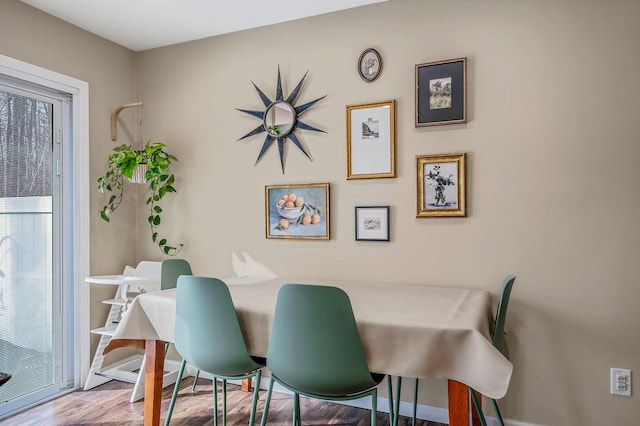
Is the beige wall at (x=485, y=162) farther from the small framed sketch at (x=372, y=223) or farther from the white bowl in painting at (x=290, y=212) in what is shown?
the white bowl in painting at (x=290, y=212)

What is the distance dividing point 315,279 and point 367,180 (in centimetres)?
73

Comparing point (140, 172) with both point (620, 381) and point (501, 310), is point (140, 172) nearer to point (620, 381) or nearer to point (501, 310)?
point (501, 310)

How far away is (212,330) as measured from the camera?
1.97 meters

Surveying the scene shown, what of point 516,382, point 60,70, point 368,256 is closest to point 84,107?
point 60,70

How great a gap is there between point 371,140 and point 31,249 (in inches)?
89.9

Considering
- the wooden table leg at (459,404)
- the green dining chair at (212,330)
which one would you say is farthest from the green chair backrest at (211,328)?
the wooden table leg at (459,404)

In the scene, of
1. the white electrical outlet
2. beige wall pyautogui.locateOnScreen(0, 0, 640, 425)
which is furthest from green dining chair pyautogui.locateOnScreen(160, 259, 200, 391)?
the white electrical outlet

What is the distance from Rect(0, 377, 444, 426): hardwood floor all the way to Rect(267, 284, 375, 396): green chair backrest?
969 millimetres

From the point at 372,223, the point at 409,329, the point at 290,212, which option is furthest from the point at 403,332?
the point at 290,212

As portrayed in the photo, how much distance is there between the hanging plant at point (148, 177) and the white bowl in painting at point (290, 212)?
0.88 m

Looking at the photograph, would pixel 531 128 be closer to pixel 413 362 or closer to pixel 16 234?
pixel 413 362

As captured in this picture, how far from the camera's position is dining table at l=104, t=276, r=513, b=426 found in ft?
5.23

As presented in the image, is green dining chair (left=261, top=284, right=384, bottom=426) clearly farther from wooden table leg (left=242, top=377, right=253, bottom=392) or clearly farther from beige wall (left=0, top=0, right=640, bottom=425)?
wooden table leg (left=242, top=377, right=253, bottom=392)

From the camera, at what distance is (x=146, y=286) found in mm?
3223
